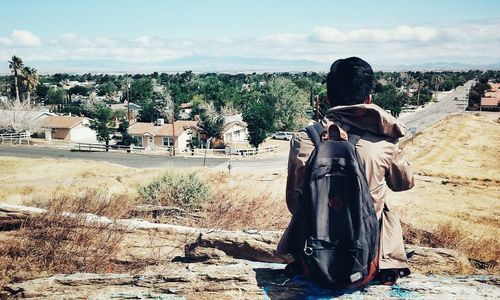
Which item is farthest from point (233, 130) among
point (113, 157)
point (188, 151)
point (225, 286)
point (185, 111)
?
point (225, 286)

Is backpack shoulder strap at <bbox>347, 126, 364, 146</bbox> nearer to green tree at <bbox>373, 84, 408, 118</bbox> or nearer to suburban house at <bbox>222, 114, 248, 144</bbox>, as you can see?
suburban house at <bbox>222, 114, 248, 144</bbox>

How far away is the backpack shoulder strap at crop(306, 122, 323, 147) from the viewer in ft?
8.69

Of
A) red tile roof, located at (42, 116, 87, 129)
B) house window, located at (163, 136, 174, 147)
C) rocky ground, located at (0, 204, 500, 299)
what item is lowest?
house window, located at (163, 136, 174, 147)

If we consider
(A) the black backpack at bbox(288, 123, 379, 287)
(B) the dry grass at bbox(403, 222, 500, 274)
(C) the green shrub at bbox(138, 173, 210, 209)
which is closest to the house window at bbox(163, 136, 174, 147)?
(C) the green shrub at bbox(138, 173, 210, 209)

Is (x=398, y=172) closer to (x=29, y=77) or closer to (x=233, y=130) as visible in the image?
(x=233, y=130)

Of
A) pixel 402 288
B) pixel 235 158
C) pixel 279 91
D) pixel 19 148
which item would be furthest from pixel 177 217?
pixel 279 91

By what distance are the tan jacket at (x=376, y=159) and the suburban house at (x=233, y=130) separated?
4674cm

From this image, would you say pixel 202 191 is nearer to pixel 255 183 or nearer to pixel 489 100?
pixel 255 183

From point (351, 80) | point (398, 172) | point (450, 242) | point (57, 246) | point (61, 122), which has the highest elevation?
point (351, 80)

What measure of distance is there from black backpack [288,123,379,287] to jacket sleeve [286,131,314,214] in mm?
129

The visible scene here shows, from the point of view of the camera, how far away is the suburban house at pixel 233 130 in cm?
5109

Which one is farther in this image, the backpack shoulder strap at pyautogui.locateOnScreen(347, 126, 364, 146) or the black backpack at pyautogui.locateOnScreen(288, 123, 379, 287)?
the backpack shoulder strap at pyautogui.locateOnScreen(347, 126, 364, 146)

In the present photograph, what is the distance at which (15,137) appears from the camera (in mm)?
44656

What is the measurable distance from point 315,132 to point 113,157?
3622 cm
